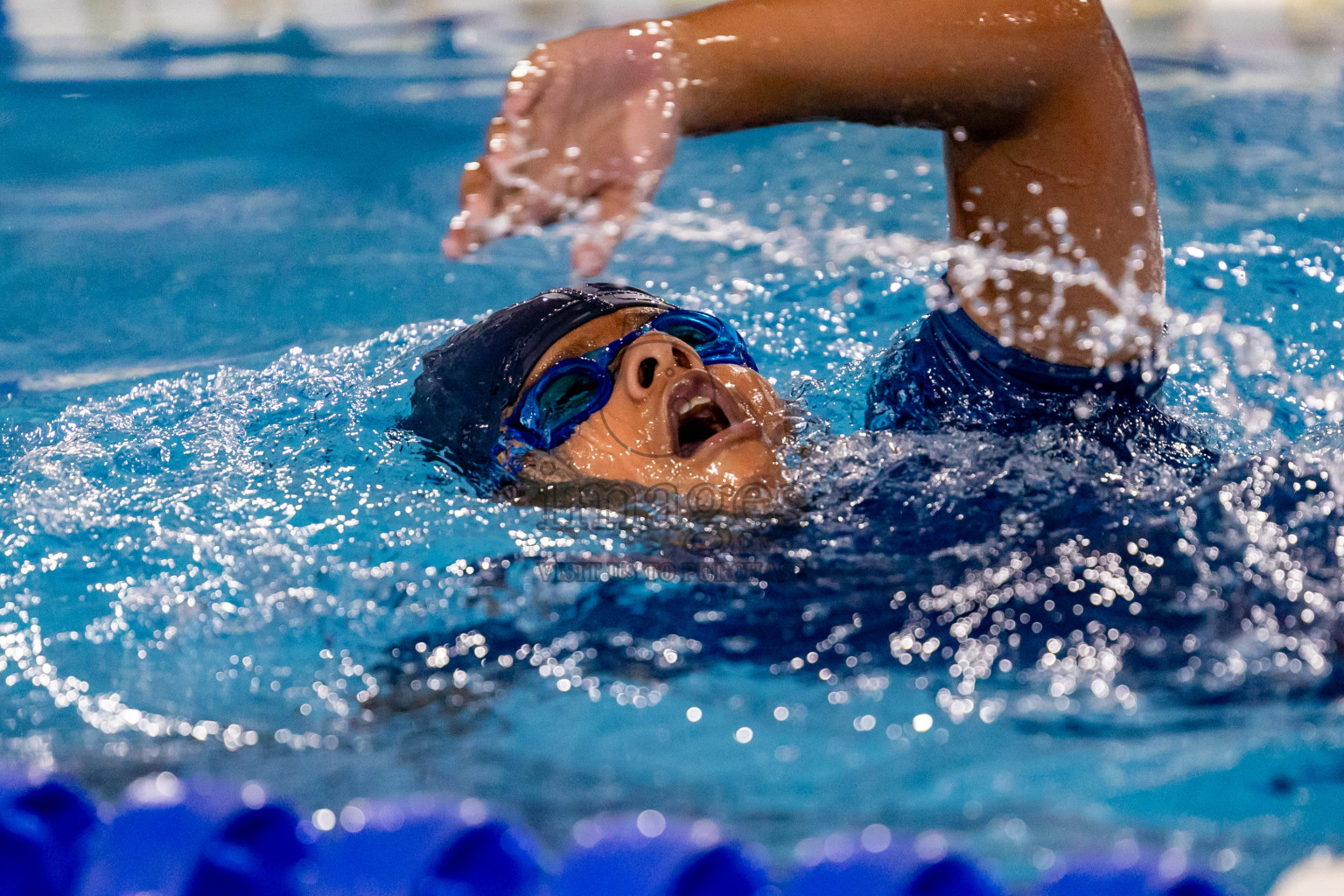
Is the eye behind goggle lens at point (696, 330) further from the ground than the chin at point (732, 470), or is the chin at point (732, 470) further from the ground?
the eye behind goggle lens at point (696, 330)

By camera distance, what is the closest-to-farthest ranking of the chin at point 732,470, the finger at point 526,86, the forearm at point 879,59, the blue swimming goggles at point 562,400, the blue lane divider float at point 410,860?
the blue lane divider float at point 410,860 → the finger at point 526,86 → the forearm at point 879,59 → the chin at point 732,470 → the blue swimming goggles at point 562,400

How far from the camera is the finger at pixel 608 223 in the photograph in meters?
1.23

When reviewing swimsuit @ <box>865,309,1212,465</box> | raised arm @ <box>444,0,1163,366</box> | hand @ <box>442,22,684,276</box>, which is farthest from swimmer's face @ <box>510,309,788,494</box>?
hand @ <box>442,22,684,276</box>

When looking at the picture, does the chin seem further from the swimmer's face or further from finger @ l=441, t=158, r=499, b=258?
finger @ l=441, t=158, r=499, b=258

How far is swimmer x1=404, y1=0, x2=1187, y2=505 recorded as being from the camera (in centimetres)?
125

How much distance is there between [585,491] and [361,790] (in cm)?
61

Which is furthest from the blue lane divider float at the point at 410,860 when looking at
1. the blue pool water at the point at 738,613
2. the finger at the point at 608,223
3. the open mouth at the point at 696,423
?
the open mouth at the point at 696,423

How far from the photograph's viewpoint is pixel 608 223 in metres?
1.24

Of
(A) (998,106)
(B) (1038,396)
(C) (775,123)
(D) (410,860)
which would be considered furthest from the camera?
(B) (1038,396)

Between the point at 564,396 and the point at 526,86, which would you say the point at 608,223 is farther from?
the point at 564,396

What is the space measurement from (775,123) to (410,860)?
93 centimetres

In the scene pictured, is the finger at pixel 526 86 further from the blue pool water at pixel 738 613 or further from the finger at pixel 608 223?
the blue pool water at pixel 738 613

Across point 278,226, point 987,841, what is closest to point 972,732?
point 987,841

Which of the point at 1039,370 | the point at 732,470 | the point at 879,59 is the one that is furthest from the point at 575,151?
the point at 1039,370
